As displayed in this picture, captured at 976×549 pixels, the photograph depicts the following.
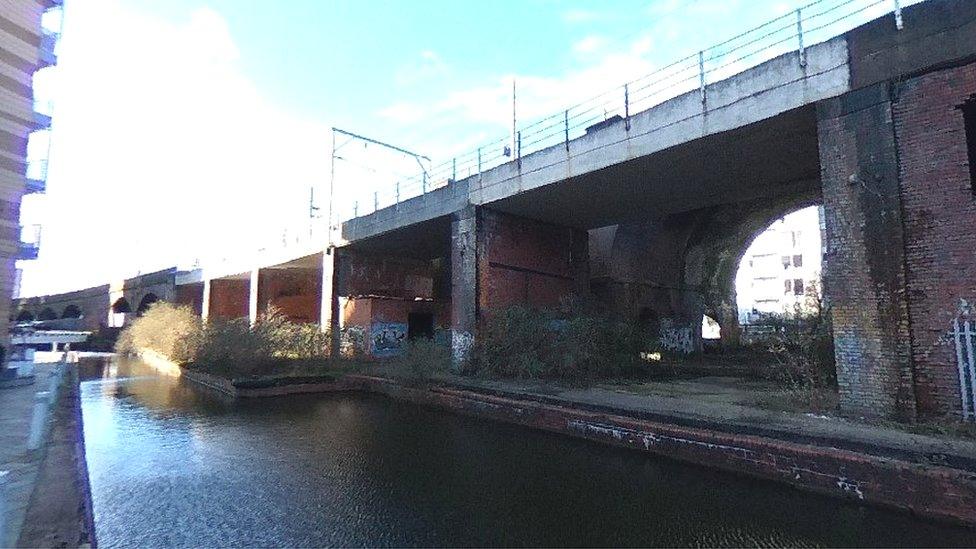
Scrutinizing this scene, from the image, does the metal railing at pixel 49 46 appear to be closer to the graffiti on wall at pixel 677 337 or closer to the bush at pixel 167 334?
the bush at pixel 167 334

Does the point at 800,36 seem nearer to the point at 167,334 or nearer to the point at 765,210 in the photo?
the point at 765,210

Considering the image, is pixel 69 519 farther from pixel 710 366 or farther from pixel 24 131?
pixel 24 131

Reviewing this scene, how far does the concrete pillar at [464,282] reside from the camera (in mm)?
14508

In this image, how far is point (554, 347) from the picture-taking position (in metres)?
12.7

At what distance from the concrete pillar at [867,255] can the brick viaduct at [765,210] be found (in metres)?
0.02

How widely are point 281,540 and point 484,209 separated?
11435 mm

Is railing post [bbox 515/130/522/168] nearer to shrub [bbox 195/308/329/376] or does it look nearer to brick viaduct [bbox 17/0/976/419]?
brick viaduct [bbox 17/0/976/419]

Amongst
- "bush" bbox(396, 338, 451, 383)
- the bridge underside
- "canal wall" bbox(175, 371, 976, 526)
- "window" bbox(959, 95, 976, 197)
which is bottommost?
"canal wall" bbox(175, 371, 976, 526)

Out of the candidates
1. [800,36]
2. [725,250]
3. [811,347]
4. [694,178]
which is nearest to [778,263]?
[725,250]

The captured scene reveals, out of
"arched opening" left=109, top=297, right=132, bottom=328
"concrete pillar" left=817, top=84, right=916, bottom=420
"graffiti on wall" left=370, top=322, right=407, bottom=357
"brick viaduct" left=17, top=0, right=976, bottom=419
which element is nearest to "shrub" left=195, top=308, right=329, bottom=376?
"graffiti on wall" left=370, top=322, right=407, bottom=357

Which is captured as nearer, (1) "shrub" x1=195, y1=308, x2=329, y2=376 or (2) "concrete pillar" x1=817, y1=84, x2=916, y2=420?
(2) "concrete pillar" x1=817, y1=84, x2=916, y2=420

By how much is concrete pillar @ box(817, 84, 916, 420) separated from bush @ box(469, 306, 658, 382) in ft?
19.0

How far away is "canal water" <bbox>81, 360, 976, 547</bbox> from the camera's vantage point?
4262 mm

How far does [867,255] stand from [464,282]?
984 centimetres
